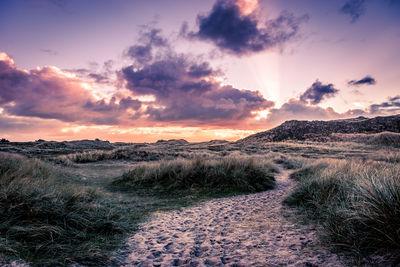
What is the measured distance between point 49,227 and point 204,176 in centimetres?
717

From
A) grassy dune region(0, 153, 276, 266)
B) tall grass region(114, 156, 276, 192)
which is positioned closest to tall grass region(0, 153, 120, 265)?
grassy dune region(0, 153, 276, 266)

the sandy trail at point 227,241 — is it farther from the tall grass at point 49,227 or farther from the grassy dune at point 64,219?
the tall grass at point 49,227

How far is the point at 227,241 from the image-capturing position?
4.05 meters

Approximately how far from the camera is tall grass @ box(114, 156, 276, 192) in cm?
964

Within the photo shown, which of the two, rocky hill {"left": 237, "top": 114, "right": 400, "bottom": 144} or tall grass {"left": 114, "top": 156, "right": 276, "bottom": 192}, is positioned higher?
rocky hill {"left": 237, "top": 114, "right": 400, "bottom": 144}

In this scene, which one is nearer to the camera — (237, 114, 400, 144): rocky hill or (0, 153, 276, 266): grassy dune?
(0, 153, 276, 266): grassy dune

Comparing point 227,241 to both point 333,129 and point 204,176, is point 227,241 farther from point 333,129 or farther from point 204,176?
point 333,129

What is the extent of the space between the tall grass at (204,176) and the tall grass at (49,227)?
5.04 meters

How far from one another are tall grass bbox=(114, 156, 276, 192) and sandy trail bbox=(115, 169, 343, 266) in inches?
127

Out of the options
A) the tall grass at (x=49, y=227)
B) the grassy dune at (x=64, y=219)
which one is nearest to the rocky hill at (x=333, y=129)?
the grassy dune at (x=64, y=219)

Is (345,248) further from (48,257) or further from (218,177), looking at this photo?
(218,177)

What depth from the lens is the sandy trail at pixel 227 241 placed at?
3150 millimetres

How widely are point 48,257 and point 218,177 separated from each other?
24.6 feet

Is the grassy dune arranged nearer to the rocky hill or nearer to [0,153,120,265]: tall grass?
[0,153,120,265]: tall grass
